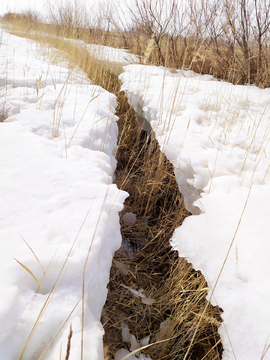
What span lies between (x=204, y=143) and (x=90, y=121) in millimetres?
803

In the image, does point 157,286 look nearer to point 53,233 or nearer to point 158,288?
point 158,288

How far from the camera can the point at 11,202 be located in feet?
2.47

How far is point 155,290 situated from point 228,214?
0.54 metres

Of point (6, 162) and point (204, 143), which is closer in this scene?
point (6, 162)

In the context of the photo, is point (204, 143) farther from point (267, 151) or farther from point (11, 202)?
point (11, 202)

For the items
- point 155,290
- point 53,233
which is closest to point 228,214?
point 155,290

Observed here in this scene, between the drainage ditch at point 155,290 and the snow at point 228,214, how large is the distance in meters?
0.10

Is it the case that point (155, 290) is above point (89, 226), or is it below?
below

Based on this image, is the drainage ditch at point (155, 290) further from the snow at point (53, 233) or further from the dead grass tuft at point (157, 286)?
the snow at point (53, 233)

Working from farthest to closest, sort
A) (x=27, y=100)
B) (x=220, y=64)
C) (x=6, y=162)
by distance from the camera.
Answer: (x=220, y=64)
(x=27, y=100)
(x=6, y=162)

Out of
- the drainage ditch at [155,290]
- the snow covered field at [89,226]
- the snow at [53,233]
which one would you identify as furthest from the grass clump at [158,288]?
the snow at [53,233]

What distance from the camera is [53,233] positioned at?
696mm

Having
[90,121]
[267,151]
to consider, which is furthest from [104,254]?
[267,151]

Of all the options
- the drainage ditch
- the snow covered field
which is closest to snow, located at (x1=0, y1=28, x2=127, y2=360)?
the snow covered field
